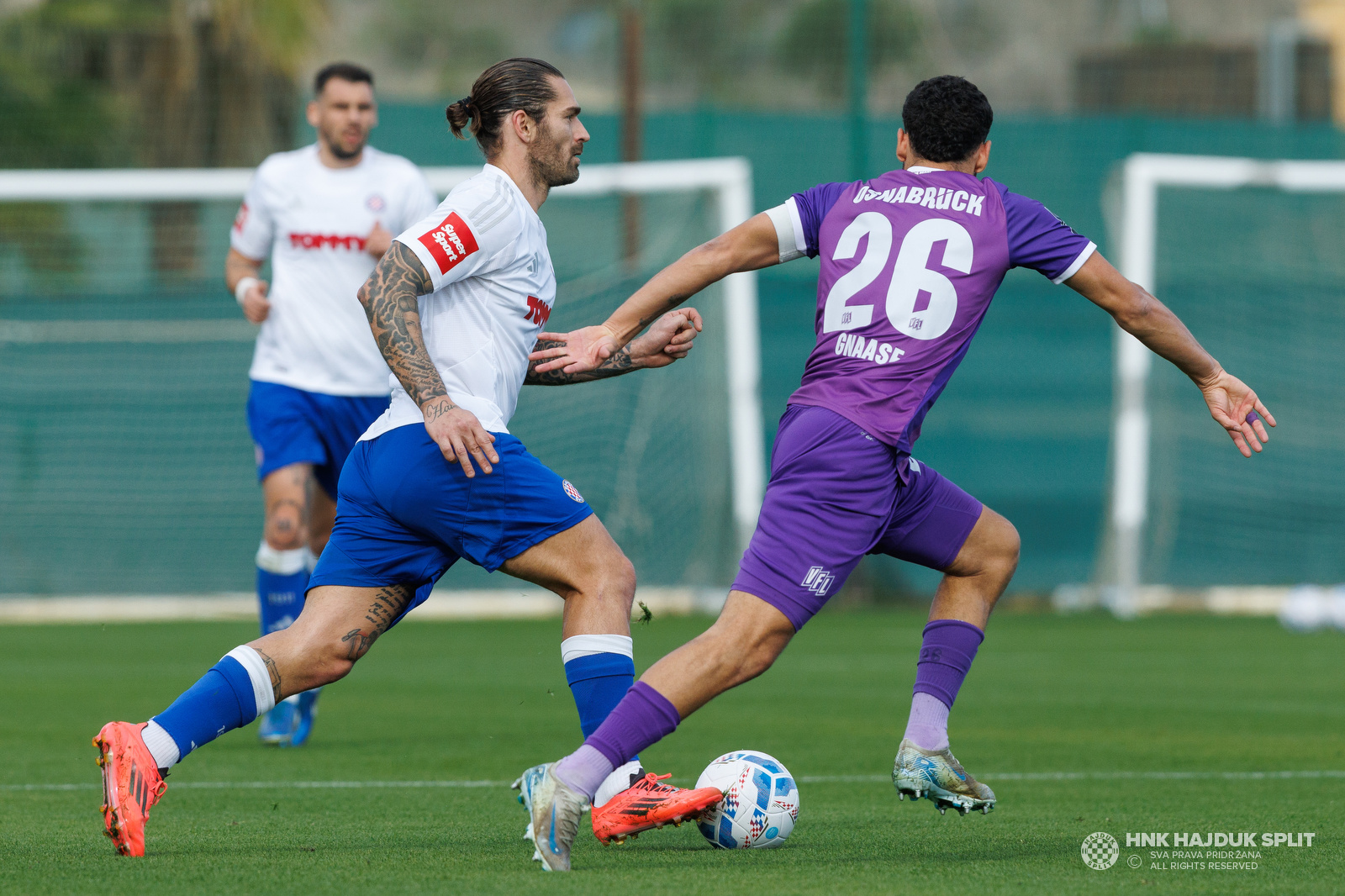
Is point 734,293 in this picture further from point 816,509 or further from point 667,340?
point 816,509

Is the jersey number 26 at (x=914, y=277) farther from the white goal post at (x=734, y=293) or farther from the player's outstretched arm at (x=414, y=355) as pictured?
Result: the white goal post at (x=734, y=293)

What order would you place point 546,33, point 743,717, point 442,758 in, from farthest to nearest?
1. point 546,33
2. point 743,717
3. point 442,758

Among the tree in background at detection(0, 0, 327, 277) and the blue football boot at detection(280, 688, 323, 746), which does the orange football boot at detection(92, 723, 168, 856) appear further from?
the tree in background at detection(0, 0, 327, 277)

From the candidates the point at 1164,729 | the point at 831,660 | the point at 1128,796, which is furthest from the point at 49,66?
the point at 1128,796

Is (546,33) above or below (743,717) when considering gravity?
above

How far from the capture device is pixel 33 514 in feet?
48.0

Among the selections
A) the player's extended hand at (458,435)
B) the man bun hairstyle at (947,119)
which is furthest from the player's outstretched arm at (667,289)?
the man bun hairstyle at (947,119)

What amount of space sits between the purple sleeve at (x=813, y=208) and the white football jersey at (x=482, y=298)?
683 mm

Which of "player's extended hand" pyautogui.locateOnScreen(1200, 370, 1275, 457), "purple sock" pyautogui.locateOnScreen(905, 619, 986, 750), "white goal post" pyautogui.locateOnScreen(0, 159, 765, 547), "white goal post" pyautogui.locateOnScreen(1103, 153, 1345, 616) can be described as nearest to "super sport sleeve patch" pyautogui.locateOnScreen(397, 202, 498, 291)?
"purple sock" pyautogui.locateOnScreen(905, 619, 986, 750)

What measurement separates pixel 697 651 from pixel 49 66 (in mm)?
15883

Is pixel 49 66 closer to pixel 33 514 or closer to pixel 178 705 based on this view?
pixel 33 514

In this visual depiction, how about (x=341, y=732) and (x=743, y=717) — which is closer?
(x=341, y=732)

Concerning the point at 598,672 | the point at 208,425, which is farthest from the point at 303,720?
the point at 208,425

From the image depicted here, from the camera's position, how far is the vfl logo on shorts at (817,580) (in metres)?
4.34
